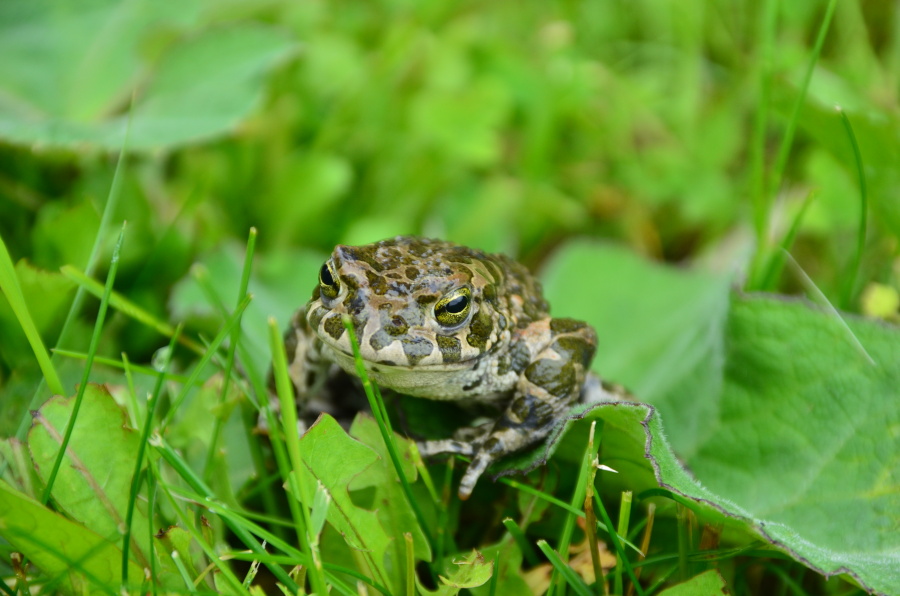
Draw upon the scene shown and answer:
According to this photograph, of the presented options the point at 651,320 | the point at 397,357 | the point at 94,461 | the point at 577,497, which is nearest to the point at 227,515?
the point at 94,461

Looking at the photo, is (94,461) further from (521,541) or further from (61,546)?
(521,541)

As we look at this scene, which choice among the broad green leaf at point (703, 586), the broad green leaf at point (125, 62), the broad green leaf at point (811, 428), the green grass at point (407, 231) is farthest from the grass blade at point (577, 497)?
the broad green leaf at point (125, 62)

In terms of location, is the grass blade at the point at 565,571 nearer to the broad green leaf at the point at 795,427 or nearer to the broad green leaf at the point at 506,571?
the broad green leaf at the point at 506,571

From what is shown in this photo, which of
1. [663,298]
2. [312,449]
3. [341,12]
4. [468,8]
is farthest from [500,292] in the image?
[468,8]

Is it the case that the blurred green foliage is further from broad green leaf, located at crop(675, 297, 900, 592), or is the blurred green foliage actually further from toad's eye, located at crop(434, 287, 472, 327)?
toad's eye, located at crop(434, 287, 472, 327)

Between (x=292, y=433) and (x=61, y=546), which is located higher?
(x=292, y=433)

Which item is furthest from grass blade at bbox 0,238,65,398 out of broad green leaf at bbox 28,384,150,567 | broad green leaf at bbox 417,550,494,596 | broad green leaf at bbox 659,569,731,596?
broad green leaf at bbox 659,569,731,596
